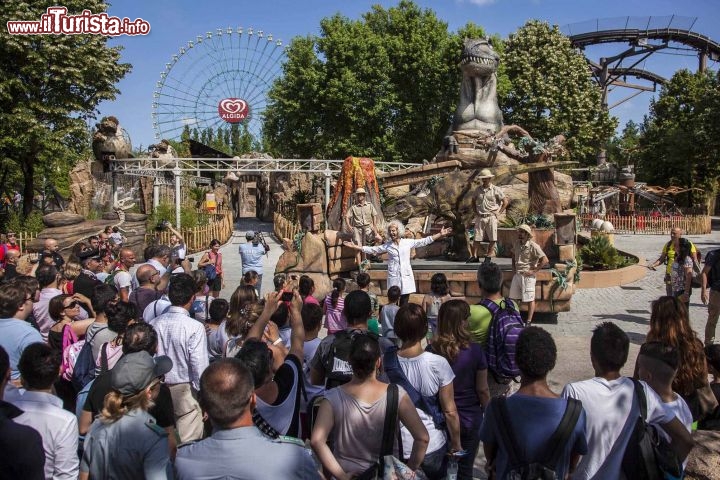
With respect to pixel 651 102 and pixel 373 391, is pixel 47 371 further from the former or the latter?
pixel 651 102

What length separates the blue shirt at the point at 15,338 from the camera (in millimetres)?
4012

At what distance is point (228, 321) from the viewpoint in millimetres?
4504

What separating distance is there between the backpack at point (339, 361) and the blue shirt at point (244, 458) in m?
1.27

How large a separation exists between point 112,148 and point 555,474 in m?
26.2

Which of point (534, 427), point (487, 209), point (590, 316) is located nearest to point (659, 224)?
point (590, 316)

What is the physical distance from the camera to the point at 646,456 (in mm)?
2824

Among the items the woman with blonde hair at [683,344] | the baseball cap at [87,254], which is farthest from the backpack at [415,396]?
the baseball cap at [87,254]

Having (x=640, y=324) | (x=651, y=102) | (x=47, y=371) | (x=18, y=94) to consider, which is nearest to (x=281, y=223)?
(x=18, y=94)

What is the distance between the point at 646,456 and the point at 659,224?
30641 mm

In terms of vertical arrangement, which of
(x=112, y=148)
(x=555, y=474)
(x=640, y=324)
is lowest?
(x=640, y=324)

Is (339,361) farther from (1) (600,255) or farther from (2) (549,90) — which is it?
(2) (549,90)

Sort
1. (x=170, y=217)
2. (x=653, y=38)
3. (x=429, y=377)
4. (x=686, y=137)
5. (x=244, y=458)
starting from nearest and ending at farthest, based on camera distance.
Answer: (x=244, y=458) < (x=429, y=377) < (x=170, y=217) < (x=686, y=137) < (x=653, y=38)

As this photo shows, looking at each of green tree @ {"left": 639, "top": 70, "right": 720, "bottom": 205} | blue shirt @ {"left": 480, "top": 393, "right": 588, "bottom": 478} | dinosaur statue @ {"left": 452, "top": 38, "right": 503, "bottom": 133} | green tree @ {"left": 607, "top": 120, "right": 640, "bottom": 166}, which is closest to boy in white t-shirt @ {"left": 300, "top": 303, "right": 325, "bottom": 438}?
blue shirt @ {"left": 480, "top": 393, "right": 588, "bottom": 478}

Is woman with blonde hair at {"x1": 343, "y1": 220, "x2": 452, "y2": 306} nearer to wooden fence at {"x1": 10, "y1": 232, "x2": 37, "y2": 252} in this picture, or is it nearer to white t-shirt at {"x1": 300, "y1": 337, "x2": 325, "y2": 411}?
white t-shirt at {"x1": 300, "y1": 337, "x2": 325, "y2": 411}
